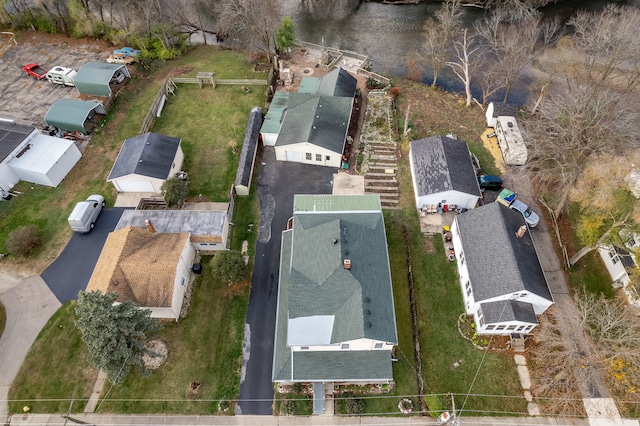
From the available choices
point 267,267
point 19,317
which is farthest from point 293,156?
point 19,317

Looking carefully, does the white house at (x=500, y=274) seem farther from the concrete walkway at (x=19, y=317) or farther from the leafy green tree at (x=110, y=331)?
the concrete walkway at (x=19, y=317)

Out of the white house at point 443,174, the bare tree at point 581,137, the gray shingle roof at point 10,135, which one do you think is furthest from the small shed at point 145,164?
the bare tree at point 581,137

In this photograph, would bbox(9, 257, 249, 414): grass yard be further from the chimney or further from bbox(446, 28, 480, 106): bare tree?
bbox(446, 28, 480, 106): bare tree

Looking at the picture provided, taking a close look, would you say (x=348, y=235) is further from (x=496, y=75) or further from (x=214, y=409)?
(x=496, y=75)

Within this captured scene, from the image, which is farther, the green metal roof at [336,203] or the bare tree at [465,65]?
the bare tree at [465,65]

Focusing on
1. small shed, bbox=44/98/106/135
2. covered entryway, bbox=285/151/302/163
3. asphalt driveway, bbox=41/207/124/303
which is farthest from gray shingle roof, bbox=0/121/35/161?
covered entryway, bbox=285/151/302/163

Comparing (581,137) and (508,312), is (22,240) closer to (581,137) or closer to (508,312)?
(508,312)
